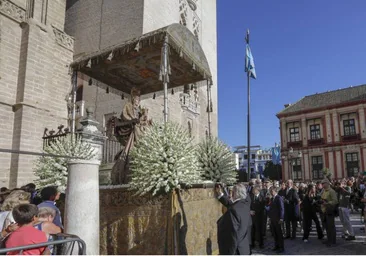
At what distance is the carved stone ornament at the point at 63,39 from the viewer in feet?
54.7

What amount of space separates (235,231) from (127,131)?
12.6 ft

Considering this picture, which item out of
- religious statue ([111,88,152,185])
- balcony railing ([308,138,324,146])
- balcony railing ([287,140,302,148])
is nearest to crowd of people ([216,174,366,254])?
religious statue ([111,88,152,185])

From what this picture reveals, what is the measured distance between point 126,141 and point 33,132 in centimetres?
916

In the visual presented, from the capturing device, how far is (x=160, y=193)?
16.6ft

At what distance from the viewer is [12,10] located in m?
14.2

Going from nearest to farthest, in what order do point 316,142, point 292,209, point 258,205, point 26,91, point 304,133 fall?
point 258,205 → point 292,209 → point 26,91 → point 316,142 → point 304,133

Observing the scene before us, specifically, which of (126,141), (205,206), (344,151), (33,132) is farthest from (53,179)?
(344,151)

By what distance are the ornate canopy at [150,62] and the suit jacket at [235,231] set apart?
12.3 feet

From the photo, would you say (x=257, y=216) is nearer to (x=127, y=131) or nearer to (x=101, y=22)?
(x=127, y=131)

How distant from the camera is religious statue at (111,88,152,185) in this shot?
21.4ft

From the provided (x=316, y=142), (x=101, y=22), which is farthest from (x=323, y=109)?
(x=101, y=22)

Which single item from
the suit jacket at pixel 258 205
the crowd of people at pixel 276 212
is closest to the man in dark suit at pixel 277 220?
the crowd of people at pixel 276 212

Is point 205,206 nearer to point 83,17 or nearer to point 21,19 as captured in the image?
point 21,19

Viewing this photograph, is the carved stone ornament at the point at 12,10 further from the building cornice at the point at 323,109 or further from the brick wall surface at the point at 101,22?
the building cornice at the point at 323,109
